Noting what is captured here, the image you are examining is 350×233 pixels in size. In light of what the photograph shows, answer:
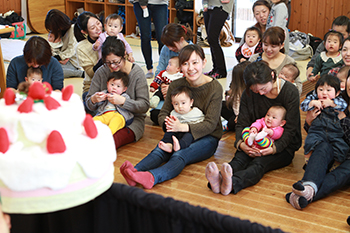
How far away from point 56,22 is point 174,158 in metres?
2.07

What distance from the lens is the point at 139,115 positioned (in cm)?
261

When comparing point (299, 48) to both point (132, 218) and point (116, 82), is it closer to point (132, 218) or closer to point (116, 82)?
A: point (116, 82)

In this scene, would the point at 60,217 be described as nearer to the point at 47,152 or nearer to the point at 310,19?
the point at 47,152

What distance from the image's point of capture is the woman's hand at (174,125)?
2.15 meters

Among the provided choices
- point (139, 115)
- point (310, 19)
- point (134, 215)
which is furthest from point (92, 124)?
point (310, 19)

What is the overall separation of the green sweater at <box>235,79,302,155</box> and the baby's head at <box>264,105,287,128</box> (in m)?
0.03

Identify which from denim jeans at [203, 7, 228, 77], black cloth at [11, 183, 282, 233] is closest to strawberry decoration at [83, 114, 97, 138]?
black cloth at [11, 183, 282, 233]

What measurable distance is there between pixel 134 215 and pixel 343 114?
4.59ft

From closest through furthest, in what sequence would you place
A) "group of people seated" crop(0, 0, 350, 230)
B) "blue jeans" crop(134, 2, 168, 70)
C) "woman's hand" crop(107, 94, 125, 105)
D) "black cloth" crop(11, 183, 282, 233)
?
1. "black cloth" crop(11, 183, 282, 233)
2. "group of people seated" crop(0, 0, 350, 230)
3. "woman's hand" crop(107, 94, 125, 105)
4. "blue jeans" crop(134, 2, 168, 70)

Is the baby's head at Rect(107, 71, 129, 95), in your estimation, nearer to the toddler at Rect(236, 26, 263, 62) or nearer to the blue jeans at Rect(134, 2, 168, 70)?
the toddler at Rect(236, 26, 263, 62)

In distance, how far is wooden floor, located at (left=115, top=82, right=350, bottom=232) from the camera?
1.67 m

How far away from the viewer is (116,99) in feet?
7.79

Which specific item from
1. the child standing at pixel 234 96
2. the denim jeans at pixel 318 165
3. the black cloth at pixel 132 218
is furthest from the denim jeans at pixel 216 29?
the black cloth at pixel 132 218

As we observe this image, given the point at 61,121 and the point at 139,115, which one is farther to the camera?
the point at 139,115
